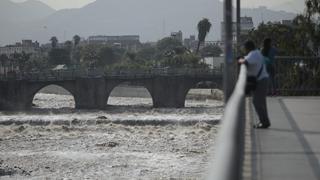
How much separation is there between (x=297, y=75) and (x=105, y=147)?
2504 cm

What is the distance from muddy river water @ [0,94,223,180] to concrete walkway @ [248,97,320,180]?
13.8 m

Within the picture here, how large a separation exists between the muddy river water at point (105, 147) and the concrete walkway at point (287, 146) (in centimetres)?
1376

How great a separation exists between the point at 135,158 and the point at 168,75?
44.0m

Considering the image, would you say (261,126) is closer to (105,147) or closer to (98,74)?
(105,147)

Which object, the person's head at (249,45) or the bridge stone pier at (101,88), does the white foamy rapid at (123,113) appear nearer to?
the bridge stone pier at (101,88)

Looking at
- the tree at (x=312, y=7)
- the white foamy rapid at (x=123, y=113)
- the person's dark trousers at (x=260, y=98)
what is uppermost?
the tree at (x=312, y=7)

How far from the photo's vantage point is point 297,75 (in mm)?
15789

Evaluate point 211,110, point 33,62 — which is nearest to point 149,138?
point 211,110

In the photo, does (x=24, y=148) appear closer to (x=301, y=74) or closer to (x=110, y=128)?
(x=110, y=128)

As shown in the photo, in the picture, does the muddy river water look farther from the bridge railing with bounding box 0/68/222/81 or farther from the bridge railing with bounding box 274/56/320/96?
the bridge railing with bounding box 0/68/222/81

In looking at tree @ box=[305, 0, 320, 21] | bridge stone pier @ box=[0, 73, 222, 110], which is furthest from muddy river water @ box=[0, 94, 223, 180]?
bridge stone pier @ box=[0, 73, 222, 110]

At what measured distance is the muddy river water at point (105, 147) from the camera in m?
31.2

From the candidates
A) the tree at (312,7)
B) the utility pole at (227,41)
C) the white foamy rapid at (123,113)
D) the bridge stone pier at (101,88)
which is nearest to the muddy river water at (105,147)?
the white foamy rapid at (123,113)

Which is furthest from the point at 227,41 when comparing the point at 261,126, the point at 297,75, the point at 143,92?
the point at 143,92
